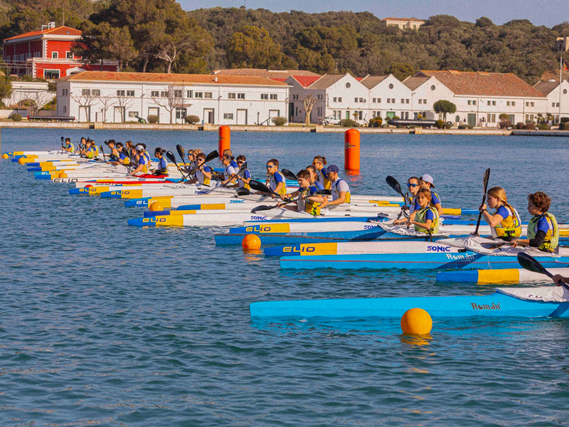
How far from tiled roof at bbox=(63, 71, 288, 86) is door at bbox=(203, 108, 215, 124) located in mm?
3758

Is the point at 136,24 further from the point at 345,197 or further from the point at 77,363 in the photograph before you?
the point at 77,363

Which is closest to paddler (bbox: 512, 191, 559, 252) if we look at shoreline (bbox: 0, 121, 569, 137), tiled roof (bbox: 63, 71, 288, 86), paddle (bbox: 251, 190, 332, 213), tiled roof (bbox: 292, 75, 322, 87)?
paddle (bbox: 251, 190, 332, 213)

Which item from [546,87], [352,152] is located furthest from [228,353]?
[546,87]

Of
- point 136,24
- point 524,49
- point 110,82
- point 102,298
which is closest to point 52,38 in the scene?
point 136,24

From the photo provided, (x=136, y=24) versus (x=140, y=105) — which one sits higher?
(x=136, y=24)

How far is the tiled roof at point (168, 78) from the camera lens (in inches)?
3878

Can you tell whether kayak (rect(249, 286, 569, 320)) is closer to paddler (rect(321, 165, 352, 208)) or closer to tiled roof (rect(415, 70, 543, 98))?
paddler (rect(321, 165, 352, 208))

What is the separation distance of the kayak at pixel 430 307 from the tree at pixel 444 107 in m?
106

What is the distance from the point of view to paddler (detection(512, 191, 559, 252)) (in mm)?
13281

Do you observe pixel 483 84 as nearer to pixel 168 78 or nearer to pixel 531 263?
pixel 168 78

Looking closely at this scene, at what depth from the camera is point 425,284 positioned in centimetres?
1505

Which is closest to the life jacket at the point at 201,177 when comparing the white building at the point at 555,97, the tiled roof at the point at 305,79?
the tiled roof at the point at 305,79

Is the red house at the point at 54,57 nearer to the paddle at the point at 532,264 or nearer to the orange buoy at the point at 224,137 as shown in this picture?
the orange buoy at the point at 224,137

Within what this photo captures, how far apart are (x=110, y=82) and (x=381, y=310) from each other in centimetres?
9064
